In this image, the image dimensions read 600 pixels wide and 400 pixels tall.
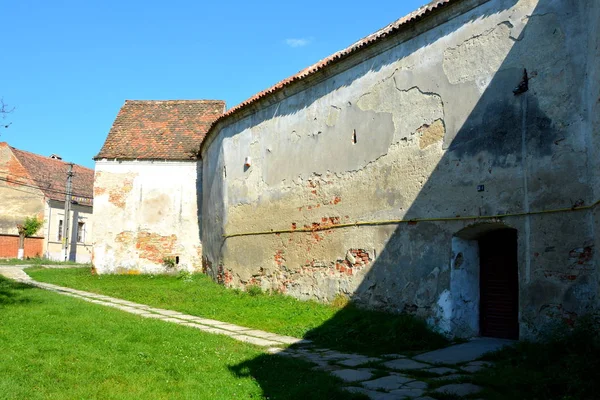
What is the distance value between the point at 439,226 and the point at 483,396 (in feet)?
11.5

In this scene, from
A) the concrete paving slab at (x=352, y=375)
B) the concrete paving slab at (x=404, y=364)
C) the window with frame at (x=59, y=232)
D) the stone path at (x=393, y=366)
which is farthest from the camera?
the window with frame at (x=59, y=232)

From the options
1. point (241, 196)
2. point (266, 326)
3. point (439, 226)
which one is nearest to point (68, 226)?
point (241, 196)

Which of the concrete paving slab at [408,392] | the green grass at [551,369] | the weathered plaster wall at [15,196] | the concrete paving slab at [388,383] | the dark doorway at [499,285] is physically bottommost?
the concrete paving slab at [388,383]

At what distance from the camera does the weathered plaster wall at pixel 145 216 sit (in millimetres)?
18156

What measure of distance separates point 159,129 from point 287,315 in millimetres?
12617

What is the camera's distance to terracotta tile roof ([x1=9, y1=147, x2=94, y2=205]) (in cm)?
3547

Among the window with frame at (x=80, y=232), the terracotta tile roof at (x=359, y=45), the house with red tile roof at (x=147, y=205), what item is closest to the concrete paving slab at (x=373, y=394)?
the terracotta tile roof at (x=359, y=45)

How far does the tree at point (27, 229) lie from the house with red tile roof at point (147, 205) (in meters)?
17.4

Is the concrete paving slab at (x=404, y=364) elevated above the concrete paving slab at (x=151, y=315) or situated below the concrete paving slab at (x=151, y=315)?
above

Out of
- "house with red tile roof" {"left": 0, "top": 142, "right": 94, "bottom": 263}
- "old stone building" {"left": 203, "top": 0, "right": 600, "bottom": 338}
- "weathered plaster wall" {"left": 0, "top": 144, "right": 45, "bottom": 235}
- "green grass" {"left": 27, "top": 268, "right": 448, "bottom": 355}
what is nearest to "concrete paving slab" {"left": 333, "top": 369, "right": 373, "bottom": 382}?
"green grass" {"left": 27, "top": 268, "right": 448, "bottom": 355}

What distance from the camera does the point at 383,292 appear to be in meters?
8.52

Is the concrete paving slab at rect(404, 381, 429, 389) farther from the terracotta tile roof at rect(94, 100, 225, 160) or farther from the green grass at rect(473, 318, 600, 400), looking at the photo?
the terracotta tile roof at rect(94, 100, 225, 160)

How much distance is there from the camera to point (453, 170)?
24.8 ft

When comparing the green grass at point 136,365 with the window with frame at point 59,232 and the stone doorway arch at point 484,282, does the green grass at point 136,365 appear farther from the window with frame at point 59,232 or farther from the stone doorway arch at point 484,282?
the window with frame at point 59,232
